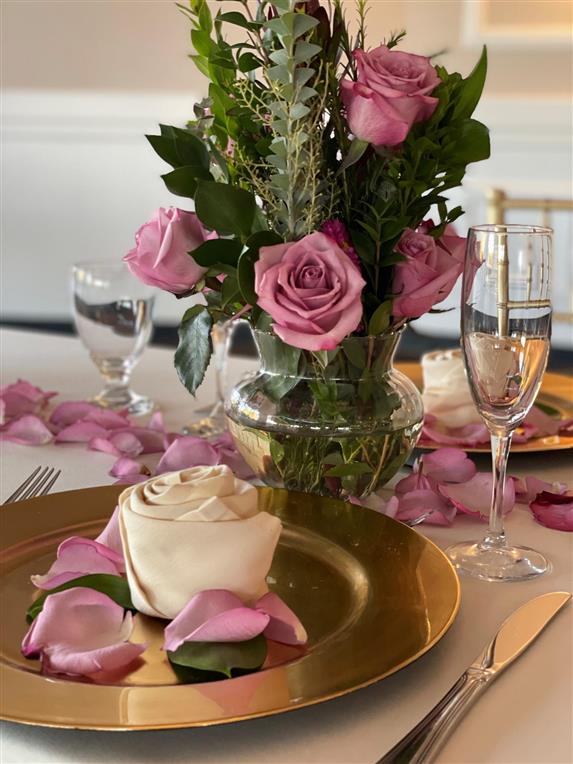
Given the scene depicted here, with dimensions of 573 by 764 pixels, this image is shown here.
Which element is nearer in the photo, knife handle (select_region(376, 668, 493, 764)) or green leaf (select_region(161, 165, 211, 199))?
knife handle (select_region(376, 668, 493, 764))

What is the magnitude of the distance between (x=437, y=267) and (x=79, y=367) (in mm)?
828

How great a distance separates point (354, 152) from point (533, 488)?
15.0 inches

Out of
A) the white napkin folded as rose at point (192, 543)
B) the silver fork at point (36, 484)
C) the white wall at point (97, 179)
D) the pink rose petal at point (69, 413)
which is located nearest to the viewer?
the white napkin folded as rose at point (192, 543)

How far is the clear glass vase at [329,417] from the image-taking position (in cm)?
87

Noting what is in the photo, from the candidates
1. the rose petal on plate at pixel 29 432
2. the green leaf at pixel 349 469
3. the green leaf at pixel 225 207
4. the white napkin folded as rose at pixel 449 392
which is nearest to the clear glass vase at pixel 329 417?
the green leaf at pixel 349 469

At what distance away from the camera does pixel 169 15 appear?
4117 millimetres

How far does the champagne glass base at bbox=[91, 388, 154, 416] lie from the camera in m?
1.31

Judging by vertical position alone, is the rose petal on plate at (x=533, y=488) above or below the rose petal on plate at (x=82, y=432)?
below

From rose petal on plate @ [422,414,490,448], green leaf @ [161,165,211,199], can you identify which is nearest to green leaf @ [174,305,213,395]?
green leaf @ [161,165,211,199]

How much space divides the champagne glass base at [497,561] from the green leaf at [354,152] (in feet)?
1.08

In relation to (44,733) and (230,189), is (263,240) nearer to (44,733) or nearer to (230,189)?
(230,189)

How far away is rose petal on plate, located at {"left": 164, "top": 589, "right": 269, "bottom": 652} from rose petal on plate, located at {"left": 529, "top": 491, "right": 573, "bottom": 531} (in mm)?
398

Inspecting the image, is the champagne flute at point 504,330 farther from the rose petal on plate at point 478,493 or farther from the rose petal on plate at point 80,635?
the rose petal on plate at point 80,635

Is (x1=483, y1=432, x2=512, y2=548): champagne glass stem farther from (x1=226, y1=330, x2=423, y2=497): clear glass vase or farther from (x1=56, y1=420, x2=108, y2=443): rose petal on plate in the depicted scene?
(x1=56, y1=420, x2=108, y2=443): rose petal on plate
